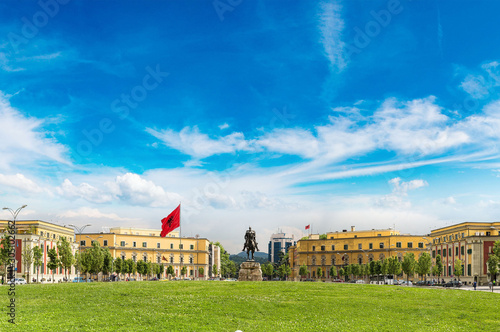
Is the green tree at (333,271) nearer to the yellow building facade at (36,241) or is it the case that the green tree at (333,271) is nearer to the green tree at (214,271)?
the green tree at (214,271)

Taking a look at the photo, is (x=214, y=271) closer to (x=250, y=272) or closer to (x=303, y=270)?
(x=303, y=270)

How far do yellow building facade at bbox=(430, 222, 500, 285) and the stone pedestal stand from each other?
198ft

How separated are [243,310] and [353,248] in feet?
436

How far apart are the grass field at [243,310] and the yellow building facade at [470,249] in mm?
61135

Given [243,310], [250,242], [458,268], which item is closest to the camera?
[243,310]

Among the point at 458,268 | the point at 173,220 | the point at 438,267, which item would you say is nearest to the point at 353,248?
the point at 438,267

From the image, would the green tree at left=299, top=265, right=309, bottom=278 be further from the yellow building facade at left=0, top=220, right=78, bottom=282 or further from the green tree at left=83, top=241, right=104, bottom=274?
the green tree at left=83, top=241, right=104, bottom=274

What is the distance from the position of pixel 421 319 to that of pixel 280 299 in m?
10.6

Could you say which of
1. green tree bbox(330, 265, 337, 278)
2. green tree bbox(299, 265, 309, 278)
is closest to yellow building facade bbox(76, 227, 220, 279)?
green tree bbox(299, 265, 309, 278)

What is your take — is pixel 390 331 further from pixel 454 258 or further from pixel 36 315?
pixel 454 258

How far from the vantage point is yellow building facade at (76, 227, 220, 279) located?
478 ft

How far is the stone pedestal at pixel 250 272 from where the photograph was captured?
187 feet

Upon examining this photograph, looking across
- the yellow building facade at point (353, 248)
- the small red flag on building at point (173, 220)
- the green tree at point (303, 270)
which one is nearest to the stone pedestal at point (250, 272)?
the small red flag on building at point (173, 220)

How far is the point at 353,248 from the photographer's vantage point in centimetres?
15762
